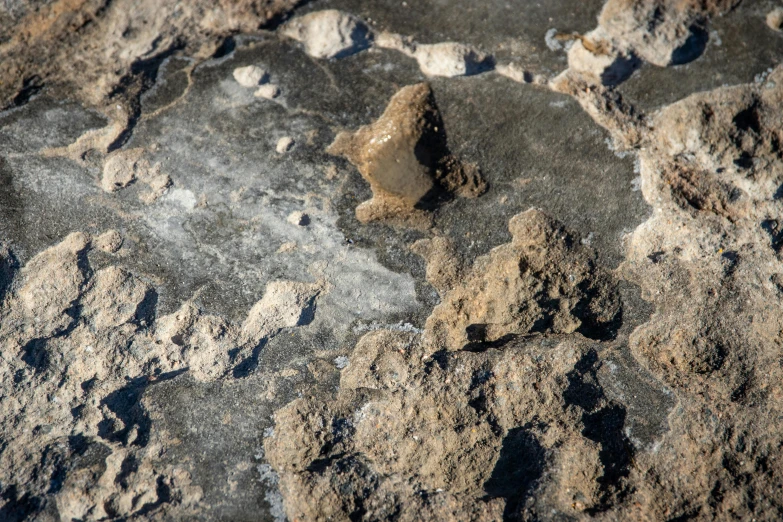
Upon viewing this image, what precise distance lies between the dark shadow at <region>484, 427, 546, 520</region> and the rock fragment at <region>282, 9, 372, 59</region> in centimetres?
151

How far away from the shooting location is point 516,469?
5.50ft

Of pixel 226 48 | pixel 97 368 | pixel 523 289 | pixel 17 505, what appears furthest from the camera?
Result: pixel 226 48

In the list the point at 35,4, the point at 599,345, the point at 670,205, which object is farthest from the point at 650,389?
the point at 35,4

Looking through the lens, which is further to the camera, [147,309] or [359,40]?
[359,40]

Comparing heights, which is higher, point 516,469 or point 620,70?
point 620,70

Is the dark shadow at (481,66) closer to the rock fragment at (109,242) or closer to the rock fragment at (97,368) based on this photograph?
the rock fragment at (97,368)

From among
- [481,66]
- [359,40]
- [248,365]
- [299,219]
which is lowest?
[248,365]

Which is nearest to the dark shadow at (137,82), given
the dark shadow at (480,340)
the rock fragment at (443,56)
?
the rock fragment at (443,56)

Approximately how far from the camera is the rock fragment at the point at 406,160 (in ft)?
6.20

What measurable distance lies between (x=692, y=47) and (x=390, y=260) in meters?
1.43

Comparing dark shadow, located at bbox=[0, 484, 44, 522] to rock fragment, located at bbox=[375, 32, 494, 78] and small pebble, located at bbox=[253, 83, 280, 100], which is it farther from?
rock fragment, located at bbox=[375, 32, 494, 78]

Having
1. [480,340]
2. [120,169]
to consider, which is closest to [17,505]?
[120,169]

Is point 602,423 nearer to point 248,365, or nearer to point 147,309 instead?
point 248,365

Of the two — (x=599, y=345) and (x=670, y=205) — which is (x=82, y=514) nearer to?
(x=599, y=345)
